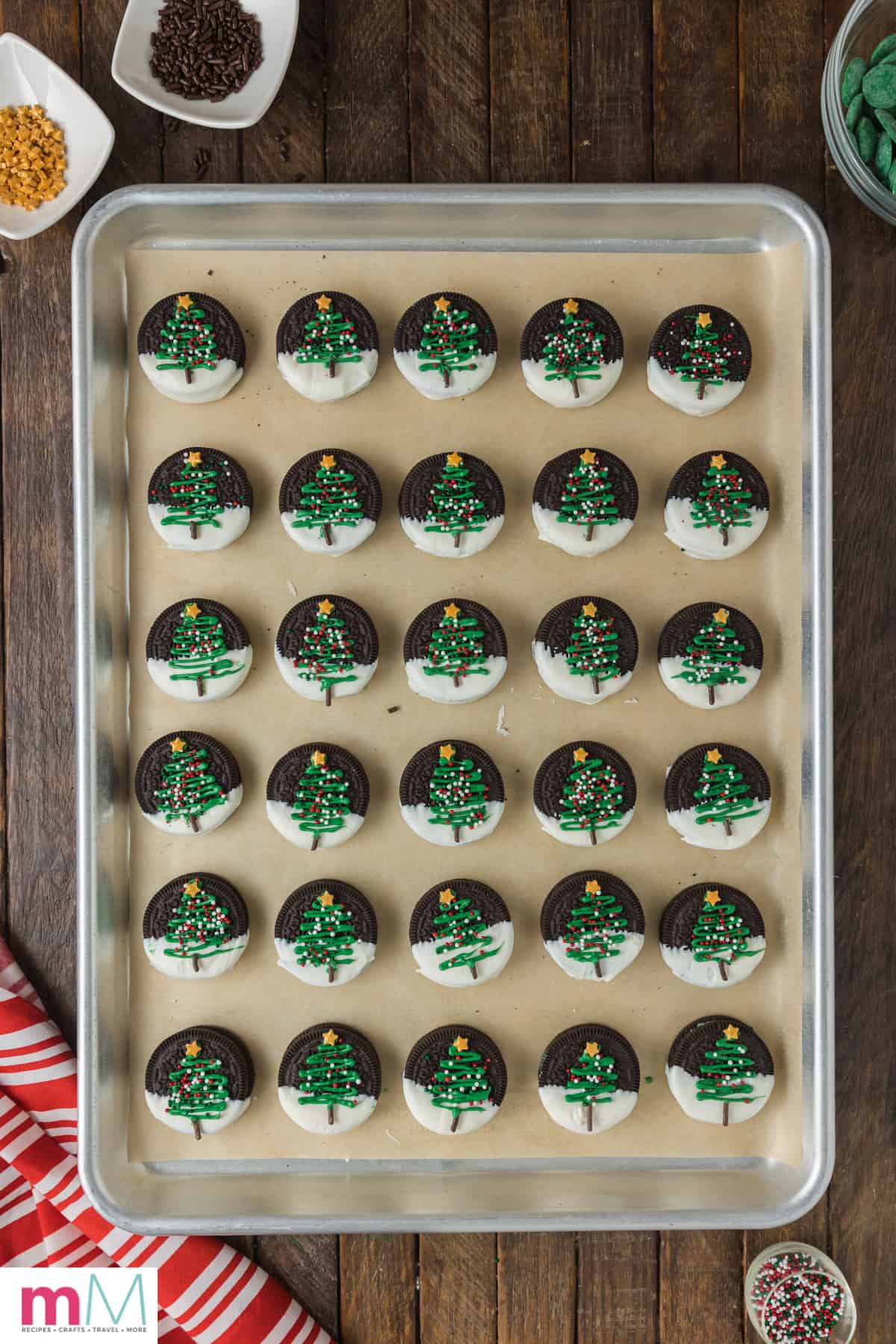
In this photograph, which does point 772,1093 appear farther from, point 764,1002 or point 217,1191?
point 217,1191

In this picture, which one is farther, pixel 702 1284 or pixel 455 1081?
pixel 702 1284

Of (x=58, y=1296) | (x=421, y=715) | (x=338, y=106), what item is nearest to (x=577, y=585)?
Answer: (x=421, y=715)

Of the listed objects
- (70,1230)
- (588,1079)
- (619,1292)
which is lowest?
(619,1292)

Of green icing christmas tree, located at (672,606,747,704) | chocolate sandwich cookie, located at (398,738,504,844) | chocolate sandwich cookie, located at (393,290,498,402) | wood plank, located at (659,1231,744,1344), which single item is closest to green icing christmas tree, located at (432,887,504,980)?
chocolate sandwich cookie, located at (398,738,504,844)

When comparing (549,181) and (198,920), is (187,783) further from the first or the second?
(549,181)

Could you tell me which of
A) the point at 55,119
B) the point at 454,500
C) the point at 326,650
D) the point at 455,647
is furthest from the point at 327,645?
the point at 55,119

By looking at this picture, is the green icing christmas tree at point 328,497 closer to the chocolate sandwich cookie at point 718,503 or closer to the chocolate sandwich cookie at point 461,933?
the chocolate sandwich cookie at point 718,503

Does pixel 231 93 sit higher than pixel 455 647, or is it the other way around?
pixel 231 93
